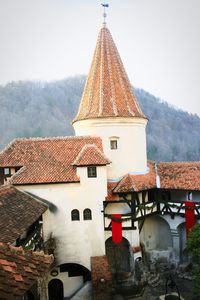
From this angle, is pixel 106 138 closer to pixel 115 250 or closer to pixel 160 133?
pixel 115 250

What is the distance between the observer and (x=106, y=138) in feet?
66.1

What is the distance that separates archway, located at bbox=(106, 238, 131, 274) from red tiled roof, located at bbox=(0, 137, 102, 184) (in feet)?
19.8

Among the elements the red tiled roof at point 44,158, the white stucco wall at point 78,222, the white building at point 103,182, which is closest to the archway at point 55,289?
the white building at point 103,182

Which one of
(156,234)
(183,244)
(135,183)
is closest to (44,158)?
(135,183)

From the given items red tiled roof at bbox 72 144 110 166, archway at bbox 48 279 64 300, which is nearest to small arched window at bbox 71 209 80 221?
red tiled roof at bbox 72 144 110 166

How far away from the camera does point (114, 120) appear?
787 inches

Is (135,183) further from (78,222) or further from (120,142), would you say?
(78,222)

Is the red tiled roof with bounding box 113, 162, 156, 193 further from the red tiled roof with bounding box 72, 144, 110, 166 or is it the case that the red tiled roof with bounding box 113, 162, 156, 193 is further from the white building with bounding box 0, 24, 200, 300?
the red tiled roof with bounding box 72, 144, 110, 166

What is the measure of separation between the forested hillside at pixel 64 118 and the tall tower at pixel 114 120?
46199 millimetres

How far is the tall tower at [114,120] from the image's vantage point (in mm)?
20047

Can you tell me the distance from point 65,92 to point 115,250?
3074 inches

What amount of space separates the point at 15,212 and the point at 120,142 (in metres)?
8.87

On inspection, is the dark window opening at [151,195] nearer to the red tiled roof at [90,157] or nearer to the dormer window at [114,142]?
the dormer window at [114,142]

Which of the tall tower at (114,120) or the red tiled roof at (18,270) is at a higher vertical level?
the tall tower at (114,120)
